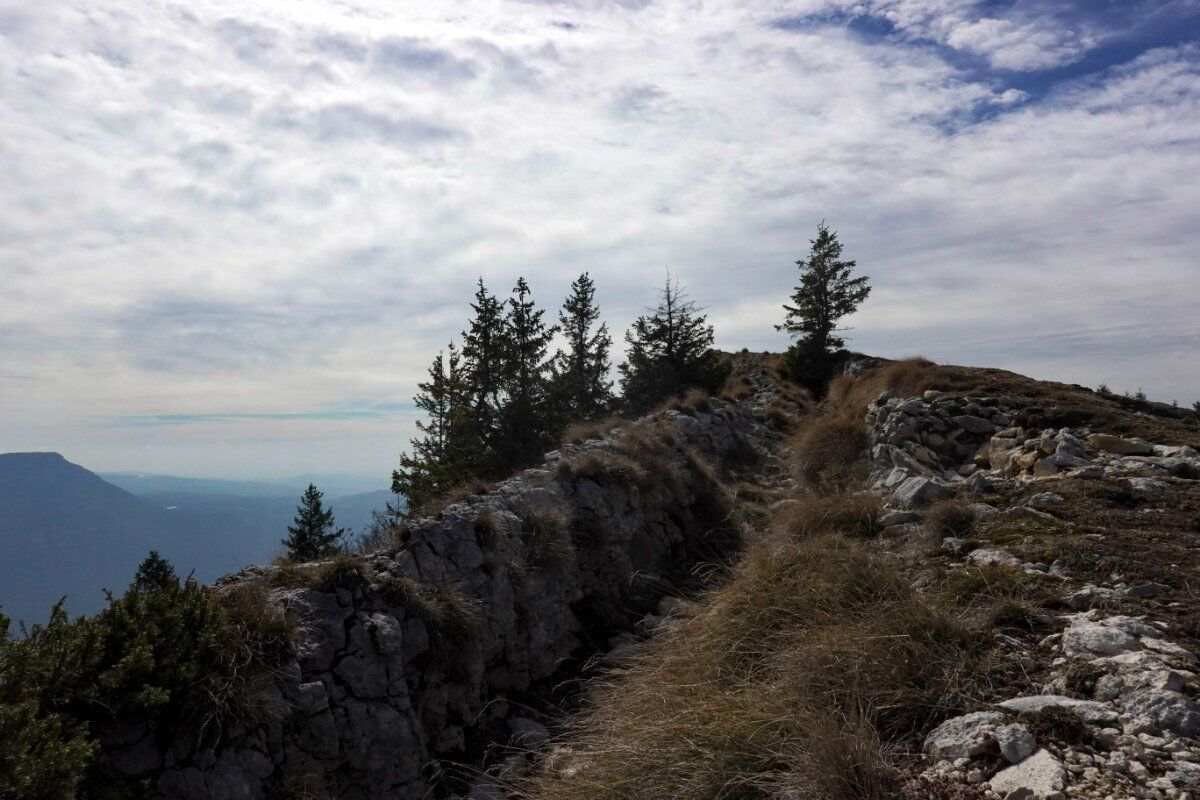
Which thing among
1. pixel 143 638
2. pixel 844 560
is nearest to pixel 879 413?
pixel 844 560

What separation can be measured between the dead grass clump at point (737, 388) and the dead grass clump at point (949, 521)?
2126 centimetres

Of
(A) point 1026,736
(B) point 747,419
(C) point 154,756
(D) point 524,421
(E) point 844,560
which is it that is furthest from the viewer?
(D) point 524,421

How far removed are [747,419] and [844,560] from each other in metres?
16.3

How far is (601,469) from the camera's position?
12.0 meters

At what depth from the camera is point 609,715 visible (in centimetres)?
533

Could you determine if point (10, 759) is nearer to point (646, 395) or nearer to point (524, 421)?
point (524, 421)

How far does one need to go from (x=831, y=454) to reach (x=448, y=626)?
33.0 ft

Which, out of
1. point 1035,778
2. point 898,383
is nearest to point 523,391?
point 898,383

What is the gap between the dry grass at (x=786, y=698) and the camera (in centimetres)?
370

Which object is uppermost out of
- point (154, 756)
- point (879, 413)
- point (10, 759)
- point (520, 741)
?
point (879, 413)

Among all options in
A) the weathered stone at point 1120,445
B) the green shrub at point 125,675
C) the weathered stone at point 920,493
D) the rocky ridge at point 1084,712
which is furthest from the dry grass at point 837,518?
the green shrub at point 125,675

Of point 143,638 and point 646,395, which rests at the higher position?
point 646,395

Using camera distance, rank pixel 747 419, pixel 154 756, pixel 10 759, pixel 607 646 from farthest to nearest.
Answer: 1. pixel 747 419
2. pixel 607 646
3. pixel 154 756
4. pixel 10 759

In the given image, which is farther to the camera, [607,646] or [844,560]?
[607,646]
